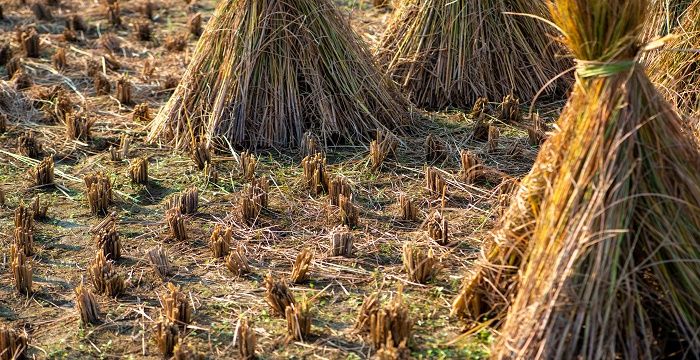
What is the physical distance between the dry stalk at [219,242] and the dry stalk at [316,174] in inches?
26.3

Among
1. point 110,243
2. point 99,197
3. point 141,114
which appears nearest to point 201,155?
point 99,197

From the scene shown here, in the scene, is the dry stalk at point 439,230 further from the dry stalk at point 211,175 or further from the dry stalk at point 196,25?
the dry stalk at point 196,25

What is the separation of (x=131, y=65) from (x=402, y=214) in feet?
10.6

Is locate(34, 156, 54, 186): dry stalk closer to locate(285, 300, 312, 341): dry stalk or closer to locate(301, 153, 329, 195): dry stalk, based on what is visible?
locate(301, 153, 329, 195): dry stalk

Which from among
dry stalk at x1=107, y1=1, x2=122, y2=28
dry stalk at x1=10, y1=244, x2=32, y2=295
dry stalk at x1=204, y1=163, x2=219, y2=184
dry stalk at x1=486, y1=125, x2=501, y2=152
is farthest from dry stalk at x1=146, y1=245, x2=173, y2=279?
dry stalk at x1=107, y1=1, x2=122, y2=28

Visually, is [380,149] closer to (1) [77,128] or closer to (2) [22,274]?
(1) [77,128]

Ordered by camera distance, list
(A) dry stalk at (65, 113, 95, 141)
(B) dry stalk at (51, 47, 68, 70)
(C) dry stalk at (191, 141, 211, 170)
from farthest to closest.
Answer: (B) dry stalk at (51, 47, 68, 70), (A) dry stalk at (65, 113, 95, 141), (C) dry stalk at (191, 141, 211, 170)

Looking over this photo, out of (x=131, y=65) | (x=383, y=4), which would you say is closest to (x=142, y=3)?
(x=131, y=65)

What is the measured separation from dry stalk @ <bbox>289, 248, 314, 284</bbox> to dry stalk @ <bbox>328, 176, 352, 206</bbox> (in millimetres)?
722

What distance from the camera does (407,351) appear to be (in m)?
3.64

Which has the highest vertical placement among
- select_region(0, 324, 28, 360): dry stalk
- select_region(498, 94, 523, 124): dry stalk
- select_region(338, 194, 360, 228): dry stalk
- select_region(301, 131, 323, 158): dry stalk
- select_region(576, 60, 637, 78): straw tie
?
select_region(576, 60, 637, 78): straw tie

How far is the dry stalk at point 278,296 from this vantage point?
4.03 meters

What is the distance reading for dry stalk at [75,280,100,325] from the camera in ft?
13.3

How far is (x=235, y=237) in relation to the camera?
15.6 ft
